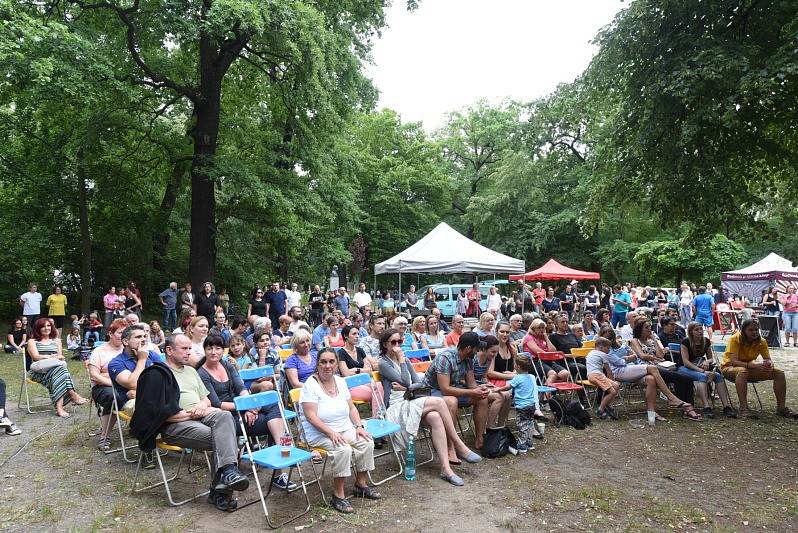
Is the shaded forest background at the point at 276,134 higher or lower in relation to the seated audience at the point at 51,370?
higher

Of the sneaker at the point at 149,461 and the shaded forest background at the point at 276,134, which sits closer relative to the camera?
the sneaker at the point at 149,461

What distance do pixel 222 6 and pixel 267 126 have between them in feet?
20.6

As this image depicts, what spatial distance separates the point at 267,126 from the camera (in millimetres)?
17953

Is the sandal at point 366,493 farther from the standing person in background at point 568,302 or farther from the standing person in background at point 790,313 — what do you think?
the standing person in background at point 568,302

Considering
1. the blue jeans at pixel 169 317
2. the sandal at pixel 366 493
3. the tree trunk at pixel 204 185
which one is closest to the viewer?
the sandal at pixel 366 493

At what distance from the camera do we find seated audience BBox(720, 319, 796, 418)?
7.36 metres

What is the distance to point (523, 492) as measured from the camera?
472 centimetres

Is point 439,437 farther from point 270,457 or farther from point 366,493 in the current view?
point 270,457

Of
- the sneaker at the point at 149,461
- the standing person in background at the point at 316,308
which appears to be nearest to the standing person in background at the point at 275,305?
the standing person in background at the point at 316,308

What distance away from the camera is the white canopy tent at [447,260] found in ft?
48.1

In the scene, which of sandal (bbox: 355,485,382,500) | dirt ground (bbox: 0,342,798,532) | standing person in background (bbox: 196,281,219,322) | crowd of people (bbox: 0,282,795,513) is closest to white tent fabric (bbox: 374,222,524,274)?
standing person in background (bbox: 196,281,219,322)

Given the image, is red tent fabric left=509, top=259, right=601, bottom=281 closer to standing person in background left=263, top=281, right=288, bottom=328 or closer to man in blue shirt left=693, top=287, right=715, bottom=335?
man in blue shirt left=693, top=287, right=715, bottom=335

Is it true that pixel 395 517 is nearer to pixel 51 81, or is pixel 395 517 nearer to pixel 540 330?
pixel 540 330

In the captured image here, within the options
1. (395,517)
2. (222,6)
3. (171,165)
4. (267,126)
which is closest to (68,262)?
(171,165)
